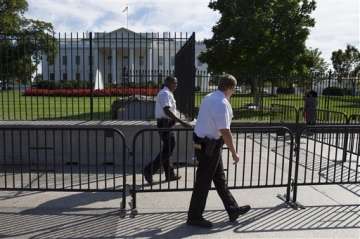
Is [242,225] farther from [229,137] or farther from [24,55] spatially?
[24,55]

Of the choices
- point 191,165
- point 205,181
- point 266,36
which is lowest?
point 191,165

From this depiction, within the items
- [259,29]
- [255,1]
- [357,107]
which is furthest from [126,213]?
[357,107]

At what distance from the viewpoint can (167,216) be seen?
5449 mm

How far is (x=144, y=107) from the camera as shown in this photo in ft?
36.0

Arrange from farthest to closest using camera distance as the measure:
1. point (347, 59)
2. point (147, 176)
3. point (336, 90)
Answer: point (347, 59) → point (336, 90) → point (147, 176)

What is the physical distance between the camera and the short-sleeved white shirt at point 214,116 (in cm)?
465

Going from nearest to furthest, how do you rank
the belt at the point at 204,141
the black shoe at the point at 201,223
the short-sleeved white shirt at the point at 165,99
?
the belt at the point at 204,141
the black shoe at the point at 201,223
the short-sleeved white shirt at the point at 165,99

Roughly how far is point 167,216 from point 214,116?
1.68 meters

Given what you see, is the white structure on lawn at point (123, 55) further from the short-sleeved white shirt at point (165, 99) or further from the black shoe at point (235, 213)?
the black shoe at point (235, 213)

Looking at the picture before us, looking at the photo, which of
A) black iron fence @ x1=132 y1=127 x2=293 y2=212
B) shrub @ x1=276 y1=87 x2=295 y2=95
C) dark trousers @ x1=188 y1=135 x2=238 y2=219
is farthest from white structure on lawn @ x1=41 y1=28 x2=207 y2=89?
shrub @ x1=276 y1=87 x2=295 y2=95

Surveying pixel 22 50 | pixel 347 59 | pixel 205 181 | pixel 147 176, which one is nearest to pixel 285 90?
pixel 22 50

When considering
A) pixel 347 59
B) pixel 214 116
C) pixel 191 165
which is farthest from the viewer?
pixel 347 59

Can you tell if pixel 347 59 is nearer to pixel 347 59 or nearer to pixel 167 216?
pixel 347 59

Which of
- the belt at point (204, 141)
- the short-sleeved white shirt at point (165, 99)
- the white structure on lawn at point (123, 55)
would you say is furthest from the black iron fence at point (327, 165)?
the white structure on lawn at point (123, 55)
